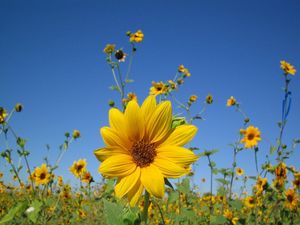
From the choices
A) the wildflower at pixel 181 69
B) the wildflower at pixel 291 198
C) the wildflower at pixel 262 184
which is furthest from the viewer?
the wildflower at pixel 181 69

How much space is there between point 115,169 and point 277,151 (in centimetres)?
345

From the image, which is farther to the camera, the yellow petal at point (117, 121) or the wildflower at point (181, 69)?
the wildflower at point (181, 69)

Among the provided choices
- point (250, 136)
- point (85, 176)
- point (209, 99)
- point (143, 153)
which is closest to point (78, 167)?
point (85, 176)

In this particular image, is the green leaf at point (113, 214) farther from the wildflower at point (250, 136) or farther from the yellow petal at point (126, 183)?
the wildflower at point (250, 136)

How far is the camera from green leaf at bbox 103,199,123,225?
3.38 feet

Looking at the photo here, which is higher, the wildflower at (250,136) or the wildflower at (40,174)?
the wildflower at (250,136)

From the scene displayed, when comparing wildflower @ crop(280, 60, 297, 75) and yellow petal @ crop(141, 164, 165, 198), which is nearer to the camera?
yellow petal @ crop(141, 164, 165, 198)

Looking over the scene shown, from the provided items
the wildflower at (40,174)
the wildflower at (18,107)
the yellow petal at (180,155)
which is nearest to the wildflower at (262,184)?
the yellow petal at (180,155)

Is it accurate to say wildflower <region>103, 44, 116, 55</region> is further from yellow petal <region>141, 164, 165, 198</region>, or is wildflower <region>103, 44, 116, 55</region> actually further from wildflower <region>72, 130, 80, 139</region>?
yellow petal <region>141, 164, 165, 198</region>

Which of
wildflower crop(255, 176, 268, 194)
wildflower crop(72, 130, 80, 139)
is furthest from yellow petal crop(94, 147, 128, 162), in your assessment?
wildflower crop(72, 130, 80, 139)

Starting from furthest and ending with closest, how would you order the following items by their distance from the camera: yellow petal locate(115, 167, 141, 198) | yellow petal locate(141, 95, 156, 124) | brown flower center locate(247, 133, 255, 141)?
1. brown flower center locate(247, 133, 255, 141)
2. yellow petal locate(141, 95, 156, 124)
3. yellow petal locate(115, 167, 141, 198)

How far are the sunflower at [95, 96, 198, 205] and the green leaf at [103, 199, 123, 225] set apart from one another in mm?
57

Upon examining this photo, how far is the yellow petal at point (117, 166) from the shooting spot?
1189 mm

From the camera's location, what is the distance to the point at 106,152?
1226 millimetres
